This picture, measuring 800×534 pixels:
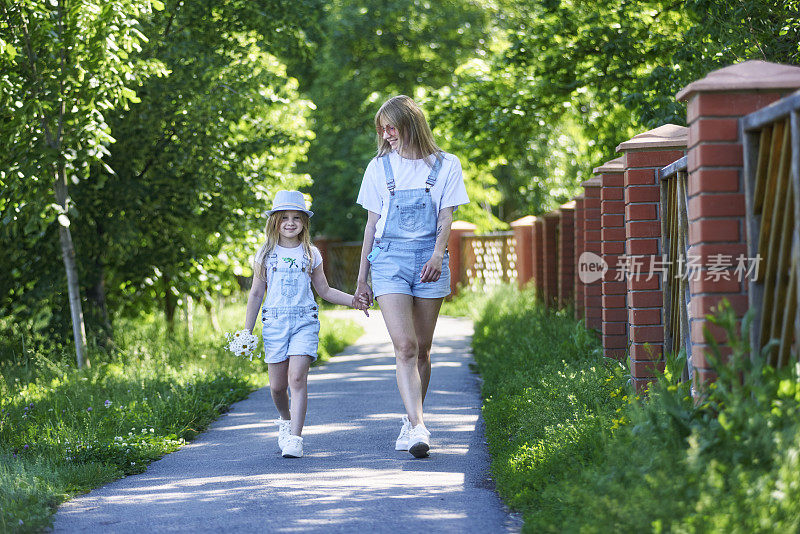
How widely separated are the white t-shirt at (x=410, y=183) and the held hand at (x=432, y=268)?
0.32m

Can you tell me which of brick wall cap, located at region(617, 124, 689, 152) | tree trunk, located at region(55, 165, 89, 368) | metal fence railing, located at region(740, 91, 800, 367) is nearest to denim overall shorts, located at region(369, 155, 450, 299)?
brick wall cap, located at region(617, 124, 689, 152)

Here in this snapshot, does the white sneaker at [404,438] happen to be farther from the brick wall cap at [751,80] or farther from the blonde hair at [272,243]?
the brick wall cap at [751,80]

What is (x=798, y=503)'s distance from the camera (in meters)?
2.88

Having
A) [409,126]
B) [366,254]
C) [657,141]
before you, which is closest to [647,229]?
[657,141]

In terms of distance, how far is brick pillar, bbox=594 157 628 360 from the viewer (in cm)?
701

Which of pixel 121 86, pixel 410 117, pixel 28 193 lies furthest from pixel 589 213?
pixel 28 193

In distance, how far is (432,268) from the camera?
548 centimetres

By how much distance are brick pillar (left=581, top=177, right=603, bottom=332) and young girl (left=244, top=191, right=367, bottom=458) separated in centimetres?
309

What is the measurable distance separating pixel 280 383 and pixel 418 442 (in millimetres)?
1059

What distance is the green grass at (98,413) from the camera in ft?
15.7

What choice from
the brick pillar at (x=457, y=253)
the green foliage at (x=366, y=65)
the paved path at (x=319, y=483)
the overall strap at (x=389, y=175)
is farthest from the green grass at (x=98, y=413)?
the green foliage at (x=366, y=65)

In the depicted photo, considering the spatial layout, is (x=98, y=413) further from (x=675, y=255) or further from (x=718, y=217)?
(x=718, y=217)

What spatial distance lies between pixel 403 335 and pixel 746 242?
211cm

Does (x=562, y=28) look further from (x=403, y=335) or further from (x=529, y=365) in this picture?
(x=403, y=335)
